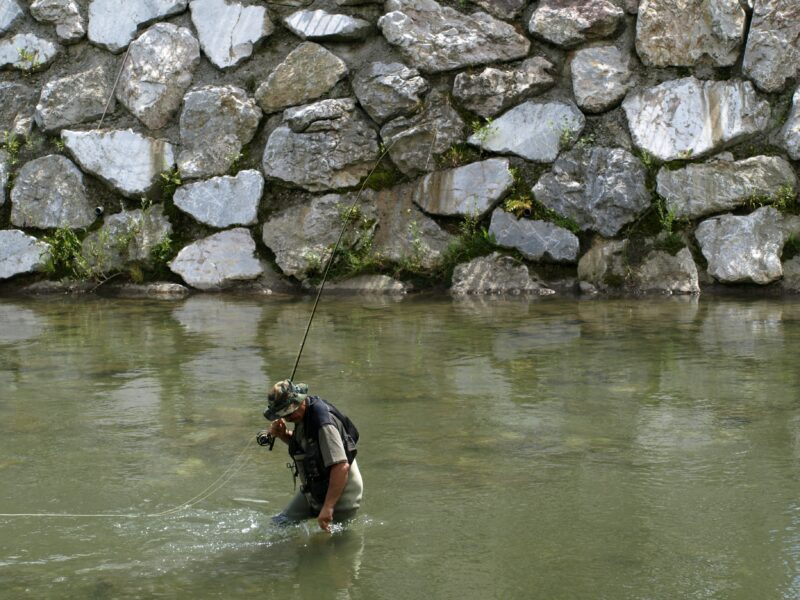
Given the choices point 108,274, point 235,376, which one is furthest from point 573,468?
point 108,274

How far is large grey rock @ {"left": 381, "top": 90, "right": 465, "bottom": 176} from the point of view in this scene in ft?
35.2

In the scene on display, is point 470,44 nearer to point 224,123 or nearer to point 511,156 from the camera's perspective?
point 511,156

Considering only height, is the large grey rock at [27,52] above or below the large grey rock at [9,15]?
below

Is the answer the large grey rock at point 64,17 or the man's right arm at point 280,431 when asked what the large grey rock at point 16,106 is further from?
the man's right arm at point 280,431

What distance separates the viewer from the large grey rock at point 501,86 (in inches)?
420

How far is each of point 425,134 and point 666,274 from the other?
270cm

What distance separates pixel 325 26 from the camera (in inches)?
444

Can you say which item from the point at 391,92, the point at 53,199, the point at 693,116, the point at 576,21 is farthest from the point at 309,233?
the point at 693,116

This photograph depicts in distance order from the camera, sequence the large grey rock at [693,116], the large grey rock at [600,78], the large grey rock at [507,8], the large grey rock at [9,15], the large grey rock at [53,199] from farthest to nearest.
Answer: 1. the large grey rock at [9,15]
2. the large grey rock at [53,199]
3. the large grey rock at [507,8]
4. the large grey rock at [600,78]
5. the large grey rock at [693,116]

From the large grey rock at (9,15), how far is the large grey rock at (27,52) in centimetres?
14

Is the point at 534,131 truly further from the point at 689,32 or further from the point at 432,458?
the point at 432,458

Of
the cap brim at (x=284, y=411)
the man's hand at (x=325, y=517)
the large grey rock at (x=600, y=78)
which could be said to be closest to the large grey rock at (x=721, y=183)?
the large grey rock at (x=600, y=78)

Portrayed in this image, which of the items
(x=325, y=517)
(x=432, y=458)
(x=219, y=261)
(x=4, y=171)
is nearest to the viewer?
(x=325, y=517)

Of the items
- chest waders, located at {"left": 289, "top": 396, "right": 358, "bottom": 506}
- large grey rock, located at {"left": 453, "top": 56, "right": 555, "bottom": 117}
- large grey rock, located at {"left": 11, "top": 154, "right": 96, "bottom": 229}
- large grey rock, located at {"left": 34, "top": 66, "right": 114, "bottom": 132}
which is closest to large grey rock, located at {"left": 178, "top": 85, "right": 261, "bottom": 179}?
large grey rock, located at {"left": 34, "top": 66, "right": 114, "bottom": 132}
